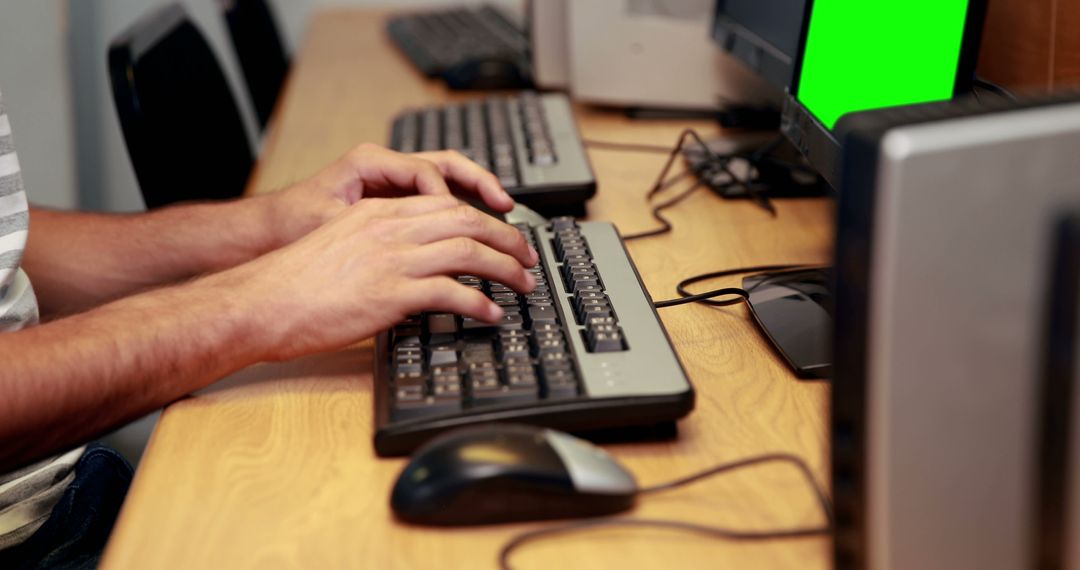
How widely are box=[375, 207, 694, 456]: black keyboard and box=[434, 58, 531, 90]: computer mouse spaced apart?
98 centimetres

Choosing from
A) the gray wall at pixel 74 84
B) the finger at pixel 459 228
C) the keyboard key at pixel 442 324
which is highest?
the finger at pixel 459 228

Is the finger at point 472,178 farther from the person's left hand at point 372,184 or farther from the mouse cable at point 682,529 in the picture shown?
the mouse cable at point 682,529

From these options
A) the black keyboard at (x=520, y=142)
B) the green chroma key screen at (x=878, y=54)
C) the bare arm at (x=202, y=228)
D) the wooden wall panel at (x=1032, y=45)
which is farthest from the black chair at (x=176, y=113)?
the wooden wall panel at (x=1032, y=45)

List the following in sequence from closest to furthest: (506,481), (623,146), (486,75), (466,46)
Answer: (506,481)
(623,146)
(486,75)
(466,46)

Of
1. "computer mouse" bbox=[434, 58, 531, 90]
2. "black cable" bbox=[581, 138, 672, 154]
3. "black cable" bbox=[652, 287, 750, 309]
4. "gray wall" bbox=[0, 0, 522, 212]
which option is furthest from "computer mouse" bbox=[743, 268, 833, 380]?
"gray wall" bbox=[0, 0, 522, 212]

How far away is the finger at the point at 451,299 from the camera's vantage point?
708 mm

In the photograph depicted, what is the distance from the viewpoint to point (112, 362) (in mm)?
704

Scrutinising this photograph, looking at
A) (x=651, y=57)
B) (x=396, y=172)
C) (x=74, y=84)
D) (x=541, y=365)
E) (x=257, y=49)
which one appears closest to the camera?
(x=541, y=365)

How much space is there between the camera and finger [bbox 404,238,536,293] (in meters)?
0.73

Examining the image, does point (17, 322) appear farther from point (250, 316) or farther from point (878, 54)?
point (878, 54)

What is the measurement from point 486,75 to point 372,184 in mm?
847

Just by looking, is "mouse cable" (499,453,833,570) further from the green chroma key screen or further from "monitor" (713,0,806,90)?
"monitor" (713,0,806,90)

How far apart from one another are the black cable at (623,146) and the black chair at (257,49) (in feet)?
2.88

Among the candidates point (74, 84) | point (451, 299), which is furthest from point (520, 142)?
point (74, 84)
